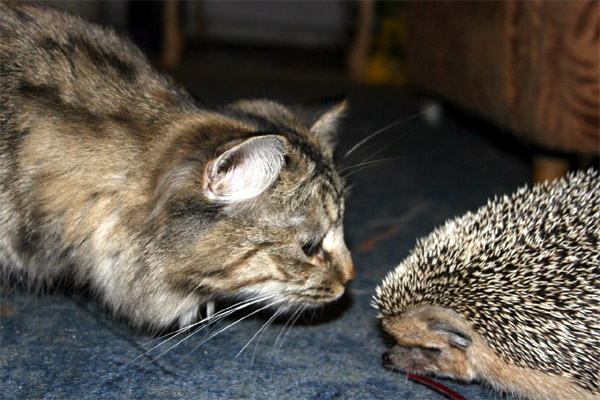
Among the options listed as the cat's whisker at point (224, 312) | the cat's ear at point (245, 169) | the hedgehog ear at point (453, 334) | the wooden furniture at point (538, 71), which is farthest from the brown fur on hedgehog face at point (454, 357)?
the wooden furniture at point (538, 71)

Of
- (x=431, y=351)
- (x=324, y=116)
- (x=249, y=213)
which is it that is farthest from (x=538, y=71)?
(x=249, y=213)

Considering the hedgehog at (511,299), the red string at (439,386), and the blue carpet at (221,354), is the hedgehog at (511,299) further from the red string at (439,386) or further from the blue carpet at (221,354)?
the blue carpet at (221,354)

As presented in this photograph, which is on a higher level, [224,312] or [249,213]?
[249,213]

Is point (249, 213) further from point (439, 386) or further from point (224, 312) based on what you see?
point (439, 386)

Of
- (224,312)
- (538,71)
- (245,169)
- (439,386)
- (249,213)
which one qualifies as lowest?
(439,386)

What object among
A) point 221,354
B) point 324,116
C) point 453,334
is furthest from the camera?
point 324,116

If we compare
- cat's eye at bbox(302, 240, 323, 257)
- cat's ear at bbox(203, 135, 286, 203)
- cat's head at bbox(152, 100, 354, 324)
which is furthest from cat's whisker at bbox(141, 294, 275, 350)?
cat's ear at bbox(203, 135, 286, 203)

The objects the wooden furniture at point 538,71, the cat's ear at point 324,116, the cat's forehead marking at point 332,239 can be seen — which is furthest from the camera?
the wooden furniture at point 538,71
